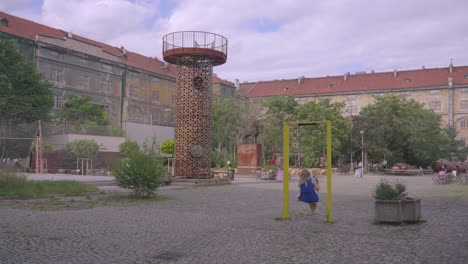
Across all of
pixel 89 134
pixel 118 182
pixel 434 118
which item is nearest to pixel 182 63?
pixel 118 182

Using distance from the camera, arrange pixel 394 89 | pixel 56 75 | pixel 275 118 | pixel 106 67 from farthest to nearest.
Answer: pixel 394 89 → pixel 275 118 → pixel 106 67 → pixel 56 75

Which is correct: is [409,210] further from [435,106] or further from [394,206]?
[435,106]

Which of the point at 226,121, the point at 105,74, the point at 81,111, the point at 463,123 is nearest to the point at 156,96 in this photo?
the point at 105,74

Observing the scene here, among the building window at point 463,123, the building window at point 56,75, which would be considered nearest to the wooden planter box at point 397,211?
the building window at point 56,75

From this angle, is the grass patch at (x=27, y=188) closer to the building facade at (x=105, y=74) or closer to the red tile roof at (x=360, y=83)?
the building facade at (x=105, y=74)

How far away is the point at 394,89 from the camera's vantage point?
95.4 m

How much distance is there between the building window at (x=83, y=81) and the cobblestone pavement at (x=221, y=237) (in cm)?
5000

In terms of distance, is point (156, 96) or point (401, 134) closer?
point (401, 134)

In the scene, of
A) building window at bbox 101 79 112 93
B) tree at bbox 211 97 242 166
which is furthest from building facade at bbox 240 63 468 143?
building window at bbox 101 79 112 93

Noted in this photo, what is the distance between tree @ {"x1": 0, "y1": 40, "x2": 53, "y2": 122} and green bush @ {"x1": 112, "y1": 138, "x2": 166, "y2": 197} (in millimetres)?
24141

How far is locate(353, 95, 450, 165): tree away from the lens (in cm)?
6581

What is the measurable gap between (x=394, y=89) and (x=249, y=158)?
2356 inches

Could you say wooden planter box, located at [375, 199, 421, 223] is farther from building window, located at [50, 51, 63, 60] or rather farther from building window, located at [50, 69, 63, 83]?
building window, located at [50, 51, 63, 60]

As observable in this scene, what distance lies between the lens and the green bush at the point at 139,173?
752 inches
